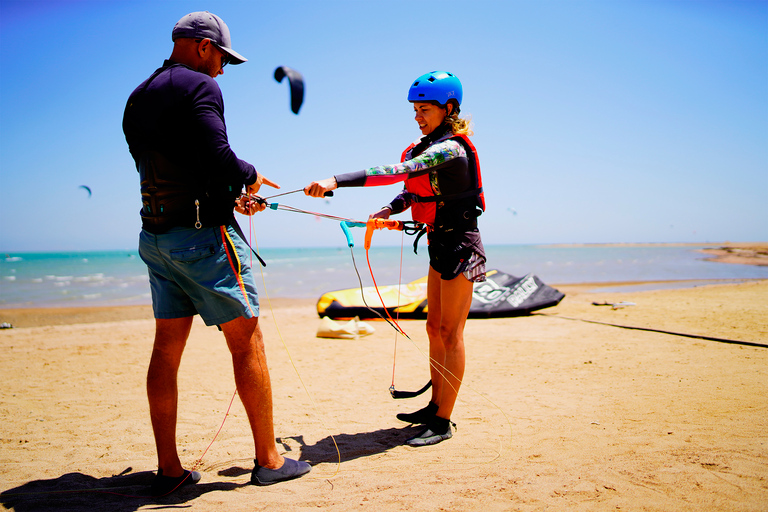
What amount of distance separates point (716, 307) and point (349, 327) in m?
6.04

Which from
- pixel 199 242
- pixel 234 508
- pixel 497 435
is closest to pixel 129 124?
pixel 199 242

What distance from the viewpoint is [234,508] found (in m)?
1.97

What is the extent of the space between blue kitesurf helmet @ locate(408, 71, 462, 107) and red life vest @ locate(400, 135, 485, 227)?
30cm

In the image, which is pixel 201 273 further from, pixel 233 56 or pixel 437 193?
pixel 437 193

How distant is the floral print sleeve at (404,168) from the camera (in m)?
2.44

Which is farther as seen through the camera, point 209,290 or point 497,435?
point 497,435

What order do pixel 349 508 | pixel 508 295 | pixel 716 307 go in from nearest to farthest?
pixel 349 508
pixel 716 307
pixel 508 295

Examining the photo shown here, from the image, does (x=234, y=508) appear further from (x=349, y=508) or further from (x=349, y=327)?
(x=349, y=327)

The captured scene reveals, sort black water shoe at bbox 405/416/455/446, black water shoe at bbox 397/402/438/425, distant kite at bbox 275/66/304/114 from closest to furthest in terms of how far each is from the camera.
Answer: distant kite at bbox 275/66/304/114 < black water shoe at bbox 405/416/455/446 < black water shoe at bbox 397/402/438/425

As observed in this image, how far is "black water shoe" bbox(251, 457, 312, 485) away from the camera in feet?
7.23

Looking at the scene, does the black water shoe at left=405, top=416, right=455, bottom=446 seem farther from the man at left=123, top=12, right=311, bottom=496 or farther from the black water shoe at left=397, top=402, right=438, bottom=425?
the man at left=123, top=12, right=311, bottom=496

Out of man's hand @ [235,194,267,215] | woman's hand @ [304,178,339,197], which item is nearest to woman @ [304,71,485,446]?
woman's hand @ [304,178,339,197]

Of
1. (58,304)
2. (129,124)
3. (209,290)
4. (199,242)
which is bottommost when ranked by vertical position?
(58,304)

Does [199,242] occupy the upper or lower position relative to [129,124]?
lower
